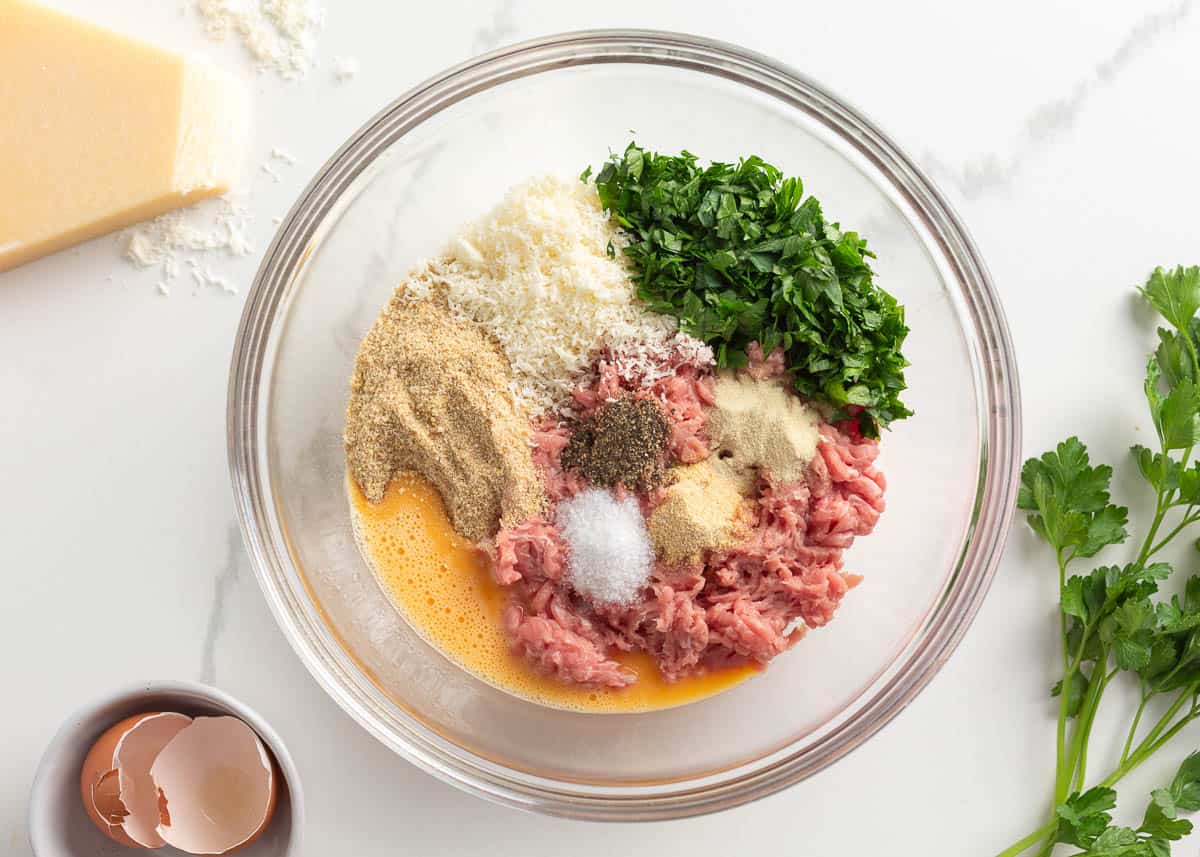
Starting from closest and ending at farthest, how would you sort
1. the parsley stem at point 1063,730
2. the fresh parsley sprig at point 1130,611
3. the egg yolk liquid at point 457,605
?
the egg yolk liquid at point 457,605, the fresh parsley sprig at point 1130,611, the parsley stem at point 1063,730

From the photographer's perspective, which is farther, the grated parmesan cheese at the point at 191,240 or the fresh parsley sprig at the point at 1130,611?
the grated parmesan cheese at the point at 191,240

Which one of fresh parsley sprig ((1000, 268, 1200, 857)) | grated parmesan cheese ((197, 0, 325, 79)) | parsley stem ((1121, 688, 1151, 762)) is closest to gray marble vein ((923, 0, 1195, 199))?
fresh parsley sprig ((1000, 268, 1200, 857))

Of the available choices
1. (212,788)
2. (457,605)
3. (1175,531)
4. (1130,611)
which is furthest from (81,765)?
(1175,531)

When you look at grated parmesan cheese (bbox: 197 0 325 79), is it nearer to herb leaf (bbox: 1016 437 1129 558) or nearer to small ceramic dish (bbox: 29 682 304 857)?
small ceramic dish (bbox: 29 682 304 857)

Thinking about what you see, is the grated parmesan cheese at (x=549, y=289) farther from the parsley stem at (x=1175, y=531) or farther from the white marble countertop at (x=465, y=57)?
the parsley stem at (x=1175, y=531)

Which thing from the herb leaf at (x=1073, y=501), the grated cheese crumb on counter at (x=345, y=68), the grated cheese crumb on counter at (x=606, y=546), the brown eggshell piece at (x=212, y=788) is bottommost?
the brown eggshell piece at (x=212, y=788)

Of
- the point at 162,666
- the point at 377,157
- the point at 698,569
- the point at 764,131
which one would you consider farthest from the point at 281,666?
the point at 764,131

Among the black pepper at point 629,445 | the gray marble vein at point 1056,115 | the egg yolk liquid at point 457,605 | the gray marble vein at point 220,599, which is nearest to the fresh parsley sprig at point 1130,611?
the gray marble vein at point 1056,115

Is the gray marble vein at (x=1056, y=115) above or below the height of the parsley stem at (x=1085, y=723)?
above
